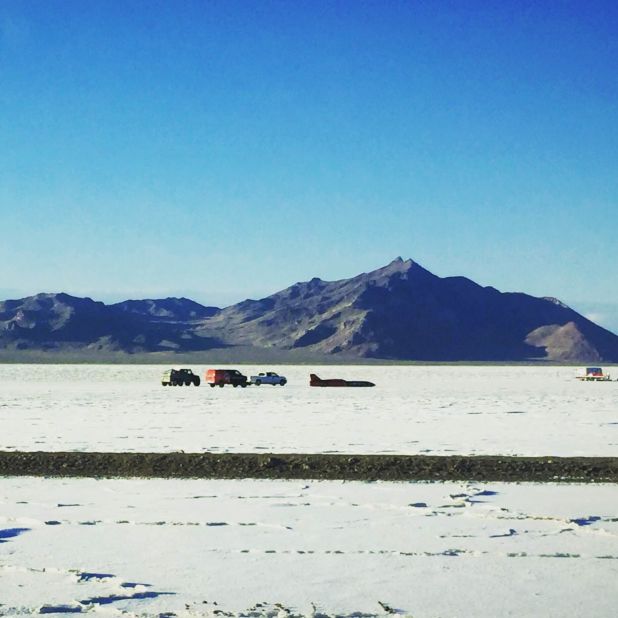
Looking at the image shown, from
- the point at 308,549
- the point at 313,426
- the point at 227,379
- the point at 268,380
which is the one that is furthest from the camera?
the point at 268,380

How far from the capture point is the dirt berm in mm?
15164

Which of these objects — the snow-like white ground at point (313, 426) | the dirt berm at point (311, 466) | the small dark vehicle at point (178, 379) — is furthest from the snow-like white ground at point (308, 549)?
the small dark vehicle at point (178, 379)

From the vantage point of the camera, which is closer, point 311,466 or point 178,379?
point 311,466

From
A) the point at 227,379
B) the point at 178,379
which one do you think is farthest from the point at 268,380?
the point at 178,379

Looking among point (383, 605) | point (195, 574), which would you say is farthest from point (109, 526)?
point (383, 605)

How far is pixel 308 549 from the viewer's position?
985 centimetres

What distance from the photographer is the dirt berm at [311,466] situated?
1516cm

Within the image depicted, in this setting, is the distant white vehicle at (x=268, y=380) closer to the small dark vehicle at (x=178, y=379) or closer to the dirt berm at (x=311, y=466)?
the small dark vehicle at (x=178, y=379)

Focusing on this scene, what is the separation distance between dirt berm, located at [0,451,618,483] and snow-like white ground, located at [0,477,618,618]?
40.0 inches

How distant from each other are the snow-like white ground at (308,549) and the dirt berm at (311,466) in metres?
1.02

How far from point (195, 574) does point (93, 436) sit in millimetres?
13493

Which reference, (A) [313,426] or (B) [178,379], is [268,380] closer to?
(B) [178,379]

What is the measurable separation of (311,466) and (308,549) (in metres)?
6.18

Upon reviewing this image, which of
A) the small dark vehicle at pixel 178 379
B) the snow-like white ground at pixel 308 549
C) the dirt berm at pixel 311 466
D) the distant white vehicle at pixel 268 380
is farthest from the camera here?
the distant white vehicle at pixel 268 380
